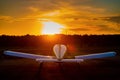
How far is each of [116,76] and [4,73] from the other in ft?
18.4

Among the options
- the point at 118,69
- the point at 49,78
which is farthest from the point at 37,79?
the point at 118,69

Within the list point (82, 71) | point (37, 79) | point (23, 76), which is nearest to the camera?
point (37, 79)

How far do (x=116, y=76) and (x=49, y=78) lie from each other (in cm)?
311

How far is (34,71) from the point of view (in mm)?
23484

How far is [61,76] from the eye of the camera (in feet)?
68.3

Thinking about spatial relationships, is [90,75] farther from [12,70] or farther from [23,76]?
[12,70]

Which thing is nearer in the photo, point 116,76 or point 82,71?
point 116,76

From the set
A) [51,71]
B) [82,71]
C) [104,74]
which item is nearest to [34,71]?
[51,71]

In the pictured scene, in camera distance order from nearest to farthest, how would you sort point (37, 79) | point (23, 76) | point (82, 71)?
point (37, 79), point (23, 76), point (82, 71)

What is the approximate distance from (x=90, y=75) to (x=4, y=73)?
434cm

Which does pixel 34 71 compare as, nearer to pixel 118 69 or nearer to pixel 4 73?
pixel 4 73

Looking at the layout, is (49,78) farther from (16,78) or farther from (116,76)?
(116,76)

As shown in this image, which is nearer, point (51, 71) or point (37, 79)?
point (37, 79)

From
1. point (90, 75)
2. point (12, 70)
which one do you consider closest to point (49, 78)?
point (90, 75)
